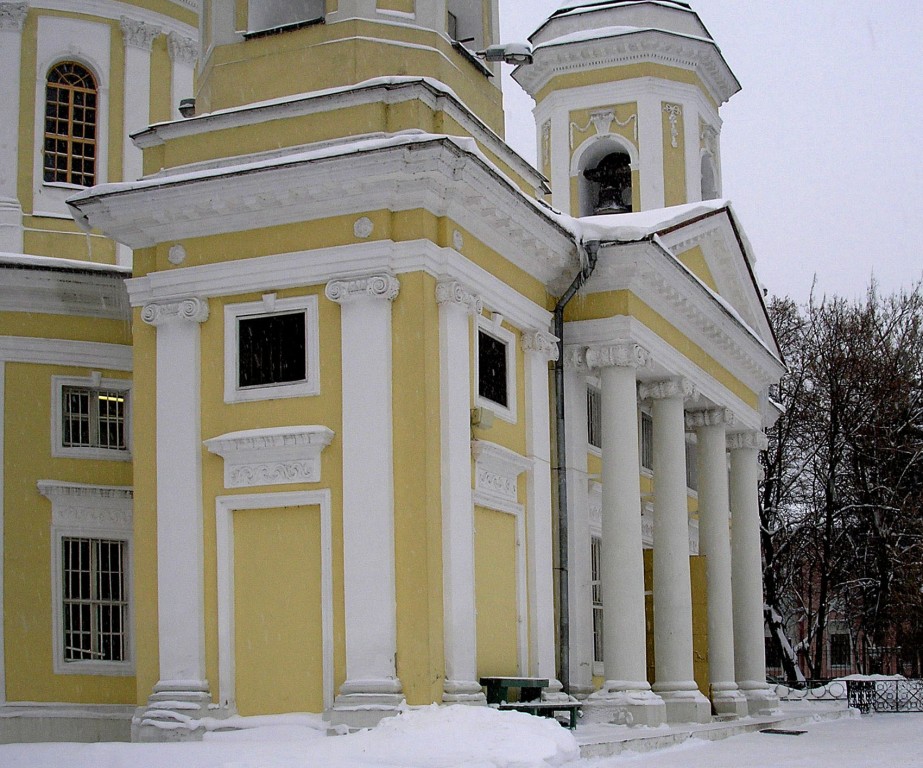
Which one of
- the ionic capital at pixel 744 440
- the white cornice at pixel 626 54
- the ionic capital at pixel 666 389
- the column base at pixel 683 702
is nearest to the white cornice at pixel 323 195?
the ionic capital at pixel 666 389

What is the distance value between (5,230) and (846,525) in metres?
23.4

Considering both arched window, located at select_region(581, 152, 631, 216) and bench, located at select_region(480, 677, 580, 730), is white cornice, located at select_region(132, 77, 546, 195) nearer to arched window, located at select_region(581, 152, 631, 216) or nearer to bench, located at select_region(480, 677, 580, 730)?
bench, located at select_region(480, 677, 580, 730)

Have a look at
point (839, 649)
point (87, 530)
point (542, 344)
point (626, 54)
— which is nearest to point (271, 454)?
point (542, 344)

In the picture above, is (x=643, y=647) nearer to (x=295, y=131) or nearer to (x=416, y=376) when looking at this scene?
(x=416, y=376)

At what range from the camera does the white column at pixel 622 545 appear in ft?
57.0

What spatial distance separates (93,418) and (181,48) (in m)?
6.59

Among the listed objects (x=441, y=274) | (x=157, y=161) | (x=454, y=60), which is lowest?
(x=441, y=274)

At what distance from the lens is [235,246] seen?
15.7 metres

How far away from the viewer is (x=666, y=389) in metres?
20.0

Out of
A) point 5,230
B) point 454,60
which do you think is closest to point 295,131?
point 454,60

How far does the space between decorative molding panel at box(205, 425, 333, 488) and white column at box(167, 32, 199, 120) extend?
8519 mm

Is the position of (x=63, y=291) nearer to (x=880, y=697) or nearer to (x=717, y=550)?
(x=717, y=550)

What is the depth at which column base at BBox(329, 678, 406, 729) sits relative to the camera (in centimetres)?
1401

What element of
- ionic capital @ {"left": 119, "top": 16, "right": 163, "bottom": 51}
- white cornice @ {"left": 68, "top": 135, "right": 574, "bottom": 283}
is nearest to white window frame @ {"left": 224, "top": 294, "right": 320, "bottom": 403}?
white cornice @ {"left": 68, "top": 135, "right": 574, "bottom": 283}
